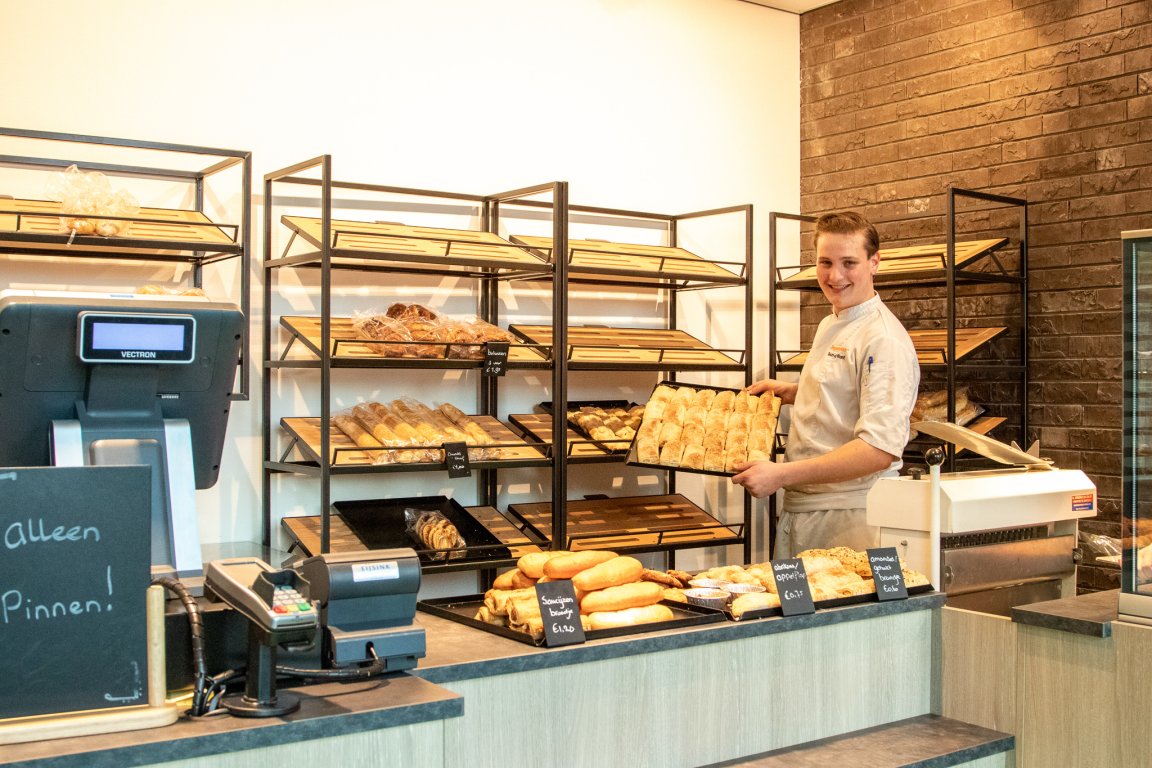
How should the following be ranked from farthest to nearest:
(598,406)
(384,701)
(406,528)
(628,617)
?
1. (598,406)
2. (406,528)
3. (628,617)
4. (384,701)

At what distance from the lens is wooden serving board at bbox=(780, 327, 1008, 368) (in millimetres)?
4113

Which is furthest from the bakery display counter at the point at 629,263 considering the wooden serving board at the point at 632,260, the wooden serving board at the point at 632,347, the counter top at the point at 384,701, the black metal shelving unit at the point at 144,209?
the counter top at the point at 384,701

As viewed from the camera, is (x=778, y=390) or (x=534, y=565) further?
(x=778, y=390)

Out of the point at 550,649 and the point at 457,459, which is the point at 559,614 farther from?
the point at 457,459

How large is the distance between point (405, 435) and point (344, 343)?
356 millimetres

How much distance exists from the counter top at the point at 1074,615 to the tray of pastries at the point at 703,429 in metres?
1.19

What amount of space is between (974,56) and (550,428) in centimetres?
227

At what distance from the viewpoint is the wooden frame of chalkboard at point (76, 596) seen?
4.52 ft

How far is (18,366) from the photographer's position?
1.76 meters

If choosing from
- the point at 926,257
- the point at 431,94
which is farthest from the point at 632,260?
the point at 926,257

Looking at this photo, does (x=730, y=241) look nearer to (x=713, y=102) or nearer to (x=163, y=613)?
(x=713, y=102)

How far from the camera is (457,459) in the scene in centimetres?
362

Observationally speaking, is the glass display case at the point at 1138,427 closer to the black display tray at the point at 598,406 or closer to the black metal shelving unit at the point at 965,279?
the black metal shelving unit at the point at 965,279

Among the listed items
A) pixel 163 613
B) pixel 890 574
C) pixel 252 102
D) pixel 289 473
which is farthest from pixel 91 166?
pixel 890 574
